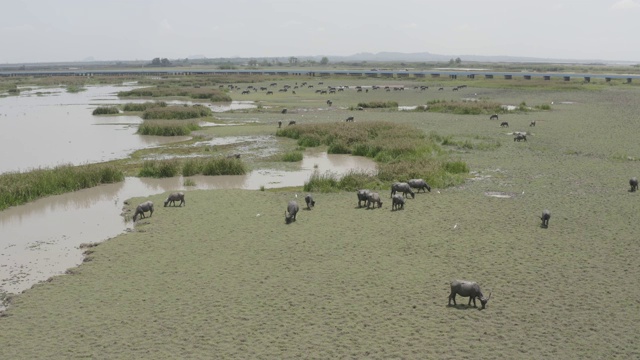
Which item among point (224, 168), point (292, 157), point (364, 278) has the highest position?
point (364, 278)

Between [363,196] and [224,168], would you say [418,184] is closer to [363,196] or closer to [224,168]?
[363,196]

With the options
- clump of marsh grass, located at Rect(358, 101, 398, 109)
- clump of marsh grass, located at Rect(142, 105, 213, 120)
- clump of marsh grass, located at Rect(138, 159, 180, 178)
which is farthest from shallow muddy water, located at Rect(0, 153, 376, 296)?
clump of marsh grass, located at Rect(358, 101, 398, 109)

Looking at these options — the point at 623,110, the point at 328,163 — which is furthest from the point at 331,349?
the point at 623,110

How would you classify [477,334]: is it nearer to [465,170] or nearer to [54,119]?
[465,170]

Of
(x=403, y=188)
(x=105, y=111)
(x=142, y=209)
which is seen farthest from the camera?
(x=105, y=111)

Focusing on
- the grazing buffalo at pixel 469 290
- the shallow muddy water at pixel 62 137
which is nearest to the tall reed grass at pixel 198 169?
the shallow muddy water at pixel 62 137

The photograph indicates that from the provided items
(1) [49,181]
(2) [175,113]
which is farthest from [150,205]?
(2) [175,113]

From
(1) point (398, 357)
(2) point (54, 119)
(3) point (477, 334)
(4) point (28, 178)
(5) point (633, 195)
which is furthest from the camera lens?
(2) point (54, 119)
